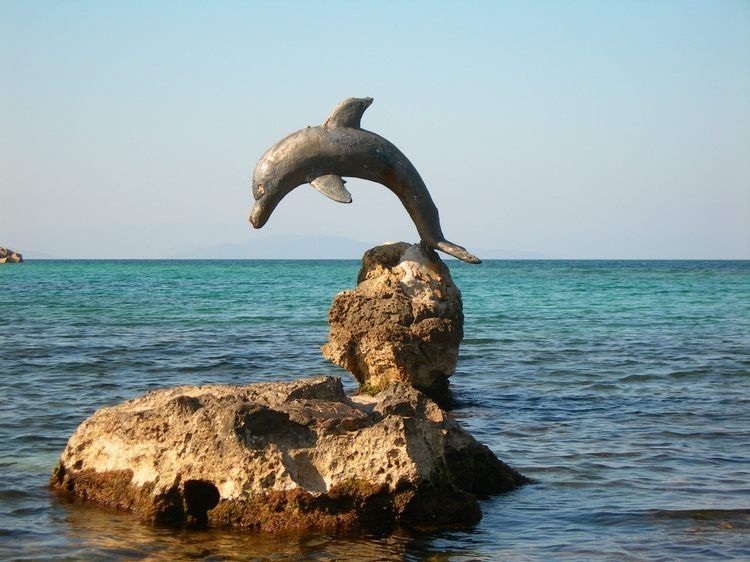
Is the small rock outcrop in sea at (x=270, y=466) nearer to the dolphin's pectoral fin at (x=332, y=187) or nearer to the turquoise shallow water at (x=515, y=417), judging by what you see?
the turquoise shallow water at (x=515, y=417)

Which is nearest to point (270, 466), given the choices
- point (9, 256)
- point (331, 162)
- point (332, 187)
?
point (332, 187)

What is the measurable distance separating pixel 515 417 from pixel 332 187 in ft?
10.5

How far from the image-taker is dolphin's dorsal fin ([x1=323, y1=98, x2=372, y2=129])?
10.6m

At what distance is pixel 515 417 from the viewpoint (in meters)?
11.0

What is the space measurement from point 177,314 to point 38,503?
64.5 feet

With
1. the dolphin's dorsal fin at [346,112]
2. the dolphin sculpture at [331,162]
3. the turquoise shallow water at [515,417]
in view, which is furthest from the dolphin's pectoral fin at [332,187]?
the turquoise shallow water at [515,417]

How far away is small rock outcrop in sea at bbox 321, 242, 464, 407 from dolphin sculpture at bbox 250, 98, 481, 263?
2.09 feet

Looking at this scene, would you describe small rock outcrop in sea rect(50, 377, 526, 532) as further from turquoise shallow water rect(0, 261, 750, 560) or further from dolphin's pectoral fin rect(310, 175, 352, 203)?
dolphin's pectoral fin rect(310, 175, 352, 203)

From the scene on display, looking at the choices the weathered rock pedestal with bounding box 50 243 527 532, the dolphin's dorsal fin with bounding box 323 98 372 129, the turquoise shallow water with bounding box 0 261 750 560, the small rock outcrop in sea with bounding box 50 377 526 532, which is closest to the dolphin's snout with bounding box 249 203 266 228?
the dolphin's dorsal fin with bounding box 323 98 372 129

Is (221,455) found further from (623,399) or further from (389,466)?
(623,399)

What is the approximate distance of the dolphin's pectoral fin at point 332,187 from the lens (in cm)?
1062

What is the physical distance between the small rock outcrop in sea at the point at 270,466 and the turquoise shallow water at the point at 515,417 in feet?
0.60

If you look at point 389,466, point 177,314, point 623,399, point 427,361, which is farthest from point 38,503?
point 177,314

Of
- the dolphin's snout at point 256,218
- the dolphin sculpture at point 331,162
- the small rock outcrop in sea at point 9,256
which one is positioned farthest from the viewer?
the small rock outcrop in sea at point 9,256
